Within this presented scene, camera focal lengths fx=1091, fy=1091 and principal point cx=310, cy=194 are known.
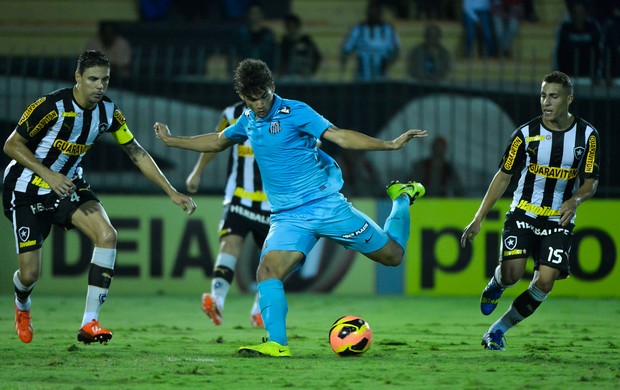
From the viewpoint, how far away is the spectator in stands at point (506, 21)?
1688 centimetres

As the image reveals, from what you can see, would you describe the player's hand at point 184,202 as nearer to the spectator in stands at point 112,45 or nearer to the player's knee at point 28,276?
the player's knee at point 28,276

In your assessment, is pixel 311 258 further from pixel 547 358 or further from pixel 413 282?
pixel 547 358

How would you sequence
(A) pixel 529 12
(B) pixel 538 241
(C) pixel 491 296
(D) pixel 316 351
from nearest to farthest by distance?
(D) pixel 316 351 → (B) pixel 538 241 → (C) pixel 491 296 → (A) pixel 529 12

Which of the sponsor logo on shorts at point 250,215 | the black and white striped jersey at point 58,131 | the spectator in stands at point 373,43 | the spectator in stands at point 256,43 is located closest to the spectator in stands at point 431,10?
the spectator in stands at point 373,43

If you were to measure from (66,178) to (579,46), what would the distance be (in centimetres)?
847

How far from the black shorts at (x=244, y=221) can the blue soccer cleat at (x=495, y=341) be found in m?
2.74

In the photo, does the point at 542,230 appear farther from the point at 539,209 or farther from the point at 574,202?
the point at 574,202

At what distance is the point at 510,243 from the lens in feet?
28.0

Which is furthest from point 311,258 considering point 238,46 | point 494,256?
point 238,46

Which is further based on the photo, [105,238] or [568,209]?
[105,238]

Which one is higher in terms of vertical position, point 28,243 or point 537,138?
point 537,138

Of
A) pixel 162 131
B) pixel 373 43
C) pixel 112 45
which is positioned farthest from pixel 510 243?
pixel 112 45

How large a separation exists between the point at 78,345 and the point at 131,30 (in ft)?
32.0

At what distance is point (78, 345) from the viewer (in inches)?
342
